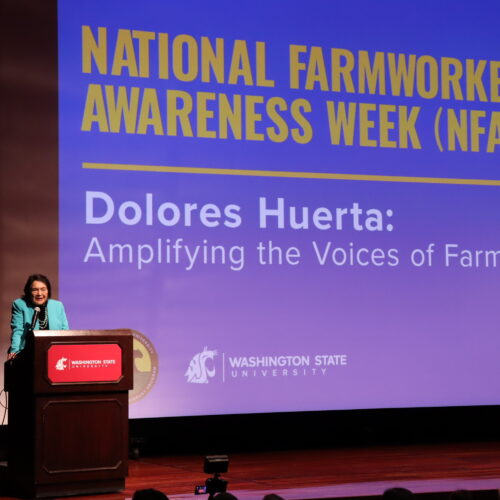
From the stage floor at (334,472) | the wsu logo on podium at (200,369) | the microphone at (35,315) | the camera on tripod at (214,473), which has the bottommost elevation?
the stage floor at (334,472)

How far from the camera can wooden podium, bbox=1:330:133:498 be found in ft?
13.8

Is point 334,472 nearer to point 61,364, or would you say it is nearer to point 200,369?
point 200,369

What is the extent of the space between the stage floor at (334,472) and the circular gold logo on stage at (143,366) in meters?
0.38

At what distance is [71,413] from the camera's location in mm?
4277

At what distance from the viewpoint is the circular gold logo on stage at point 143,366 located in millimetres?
5875

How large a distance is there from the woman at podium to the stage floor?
2.68ft

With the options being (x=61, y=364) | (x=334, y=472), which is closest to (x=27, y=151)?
(x=61, y=364)

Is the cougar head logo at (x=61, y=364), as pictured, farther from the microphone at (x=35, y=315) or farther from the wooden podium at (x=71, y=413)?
the microphone at (x=35, y=315)

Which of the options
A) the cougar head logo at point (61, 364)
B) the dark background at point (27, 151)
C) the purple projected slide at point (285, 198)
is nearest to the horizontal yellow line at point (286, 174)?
the purple projected slide at point (285, 198)

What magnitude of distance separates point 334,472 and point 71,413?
156cm

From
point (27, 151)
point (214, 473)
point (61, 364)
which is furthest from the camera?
point (27, 151)

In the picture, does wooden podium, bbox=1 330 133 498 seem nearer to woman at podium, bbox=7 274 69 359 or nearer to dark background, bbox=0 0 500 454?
woman at podium, bbox=7 274 69 359

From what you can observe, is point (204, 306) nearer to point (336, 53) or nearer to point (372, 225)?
point (372, 225)

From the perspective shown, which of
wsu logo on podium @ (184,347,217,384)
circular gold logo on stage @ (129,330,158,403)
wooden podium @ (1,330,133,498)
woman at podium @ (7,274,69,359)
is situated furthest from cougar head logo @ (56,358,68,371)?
wsu logo on podium @ (184,347,217,384)
